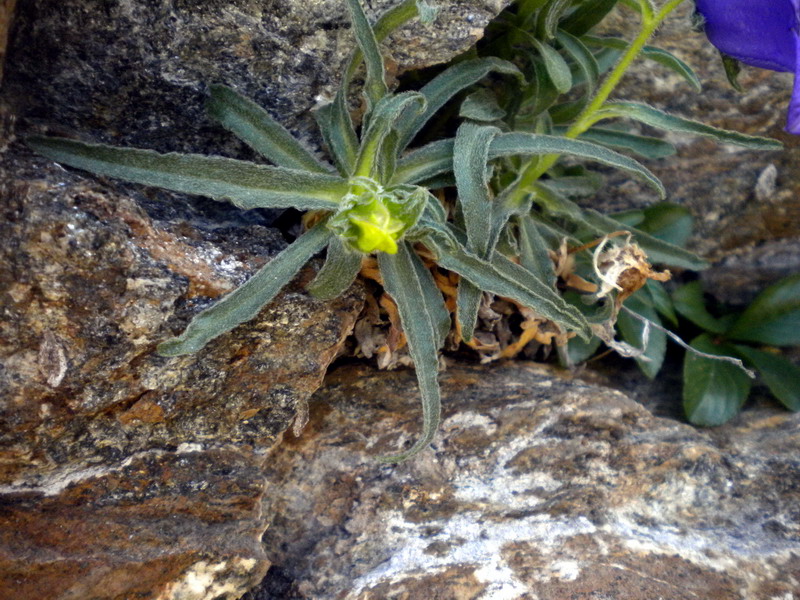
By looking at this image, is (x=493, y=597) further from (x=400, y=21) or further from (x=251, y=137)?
(x=400, y=21)

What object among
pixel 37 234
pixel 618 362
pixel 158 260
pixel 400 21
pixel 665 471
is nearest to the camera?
pixel 37 234

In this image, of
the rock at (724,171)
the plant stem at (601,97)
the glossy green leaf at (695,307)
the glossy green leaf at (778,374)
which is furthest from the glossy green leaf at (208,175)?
the glossy green leaf at (778,374)

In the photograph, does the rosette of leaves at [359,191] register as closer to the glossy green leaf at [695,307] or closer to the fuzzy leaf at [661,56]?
the fuzzy leaf at [661,56]

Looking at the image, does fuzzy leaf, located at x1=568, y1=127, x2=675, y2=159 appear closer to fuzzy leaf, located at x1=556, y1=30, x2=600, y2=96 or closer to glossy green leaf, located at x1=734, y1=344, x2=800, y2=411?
fuzzy leaf, located at x1=556, y1=30, x2=600, y2=96

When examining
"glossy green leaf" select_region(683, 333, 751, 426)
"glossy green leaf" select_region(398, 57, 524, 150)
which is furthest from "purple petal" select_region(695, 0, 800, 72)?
"glossy green leaf" select_region(683, 333, 751, 426)

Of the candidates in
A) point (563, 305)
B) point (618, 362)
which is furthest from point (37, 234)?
point (618, 362)

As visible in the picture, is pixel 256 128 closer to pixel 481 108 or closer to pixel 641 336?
pixel 481 108
